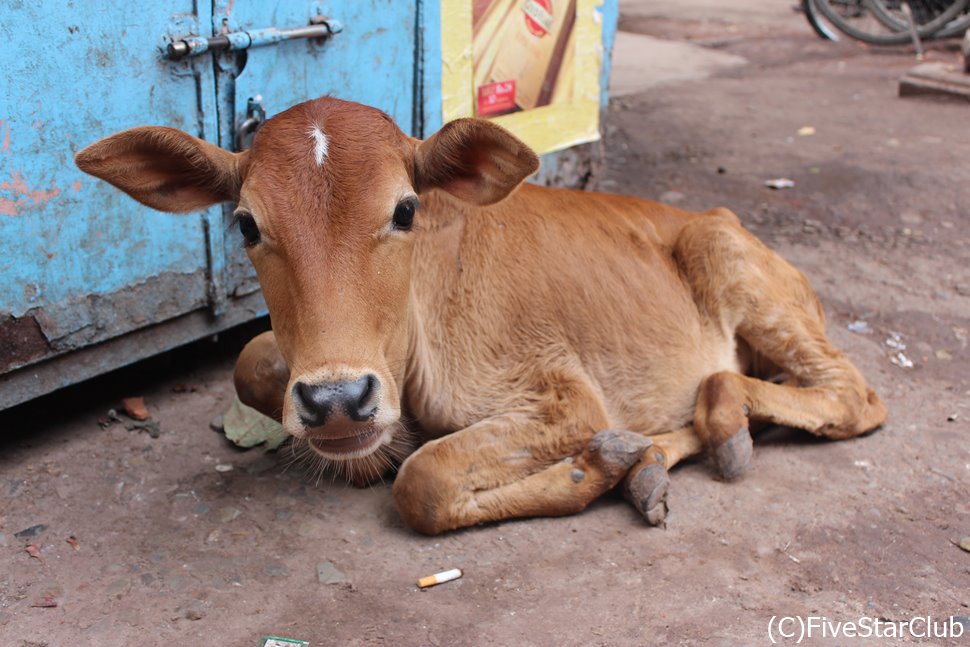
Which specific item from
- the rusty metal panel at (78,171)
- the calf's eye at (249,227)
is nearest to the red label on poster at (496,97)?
the rusty metal panel at (78,171)

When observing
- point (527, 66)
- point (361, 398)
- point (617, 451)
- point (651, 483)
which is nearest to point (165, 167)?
point (361, 398)

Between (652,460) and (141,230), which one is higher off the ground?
(141,230)

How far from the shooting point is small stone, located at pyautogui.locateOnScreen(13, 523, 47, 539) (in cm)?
403

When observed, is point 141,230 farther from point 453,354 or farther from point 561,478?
point 561,478

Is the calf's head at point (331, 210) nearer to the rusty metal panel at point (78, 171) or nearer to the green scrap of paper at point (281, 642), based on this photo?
the green scrap of paper at point (281, 642)

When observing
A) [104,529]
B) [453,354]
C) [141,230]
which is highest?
[141,230]

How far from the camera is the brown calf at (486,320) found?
3455 millimetres

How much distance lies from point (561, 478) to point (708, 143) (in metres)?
6.36

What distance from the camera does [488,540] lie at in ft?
13.3

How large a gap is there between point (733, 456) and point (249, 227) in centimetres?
223

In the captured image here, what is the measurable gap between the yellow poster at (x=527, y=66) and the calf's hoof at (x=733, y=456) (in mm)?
2598

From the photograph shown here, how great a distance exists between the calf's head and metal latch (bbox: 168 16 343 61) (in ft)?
3.22

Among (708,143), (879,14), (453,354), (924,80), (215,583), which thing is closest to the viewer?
(215,583)

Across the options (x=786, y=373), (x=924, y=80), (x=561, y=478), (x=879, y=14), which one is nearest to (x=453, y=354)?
(x=561, y=478)
